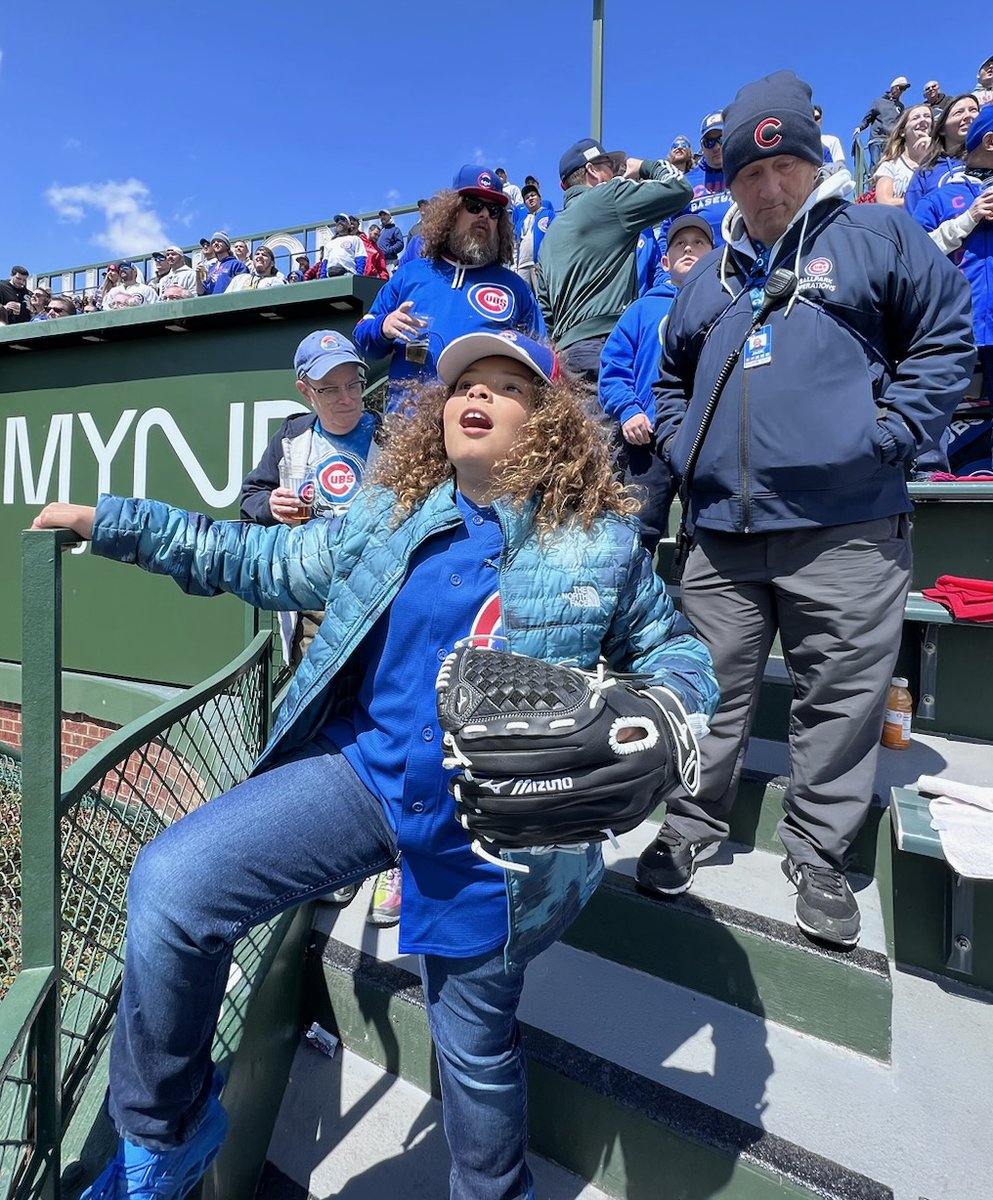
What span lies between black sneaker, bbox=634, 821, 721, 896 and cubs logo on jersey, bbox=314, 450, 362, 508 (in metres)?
1.54

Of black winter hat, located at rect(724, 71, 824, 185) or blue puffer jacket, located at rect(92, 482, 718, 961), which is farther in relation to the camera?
black winter hat, located at rect(724, 71, 824, 185)

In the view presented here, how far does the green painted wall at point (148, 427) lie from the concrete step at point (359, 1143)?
9.05 feet

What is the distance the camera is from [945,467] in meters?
3.93

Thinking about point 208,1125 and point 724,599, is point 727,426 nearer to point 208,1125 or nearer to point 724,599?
point 724,599

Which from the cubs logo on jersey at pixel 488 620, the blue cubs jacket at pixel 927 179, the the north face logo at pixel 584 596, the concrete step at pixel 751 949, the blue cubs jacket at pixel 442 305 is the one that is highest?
the blue cubs jacket at pixel 927 179

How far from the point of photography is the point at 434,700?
1.42 m

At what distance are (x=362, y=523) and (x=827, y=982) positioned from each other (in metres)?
1.65

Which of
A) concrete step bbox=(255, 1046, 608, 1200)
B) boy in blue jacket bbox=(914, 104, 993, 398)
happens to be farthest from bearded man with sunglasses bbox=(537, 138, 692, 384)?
concrete step bbox=(255, 1046, 608, 1200)

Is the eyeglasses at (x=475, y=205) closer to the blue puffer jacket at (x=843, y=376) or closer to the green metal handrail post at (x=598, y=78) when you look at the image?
the blue puffer jacket at (x=843, y=376)

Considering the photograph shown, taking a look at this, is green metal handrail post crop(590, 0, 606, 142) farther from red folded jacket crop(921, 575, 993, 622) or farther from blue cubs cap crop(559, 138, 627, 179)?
red folded jacket crop(921, 575, 993, 622)

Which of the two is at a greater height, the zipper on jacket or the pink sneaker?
the zipper on jacket

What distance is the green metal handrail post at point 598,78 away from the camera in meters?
7.10

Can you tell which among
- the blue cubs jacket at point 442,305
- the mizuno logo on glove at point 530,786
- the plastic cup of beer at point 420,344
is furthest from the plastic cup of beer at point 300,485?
the mizuno logo on glove at point 530,786

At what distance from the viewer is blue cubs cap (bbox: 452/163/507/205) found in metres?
2.99
